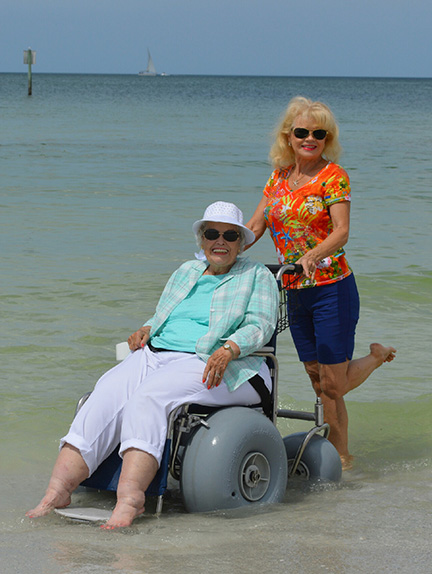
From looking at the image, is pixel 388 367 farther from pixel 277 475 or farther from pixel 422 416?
pixel 277 475

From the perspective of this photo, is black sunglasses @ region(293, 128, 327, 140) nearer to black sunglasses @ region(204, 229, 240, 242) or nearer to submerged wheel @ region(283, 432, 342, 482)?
black sunglasses @ region(204, 229, 240, 242)

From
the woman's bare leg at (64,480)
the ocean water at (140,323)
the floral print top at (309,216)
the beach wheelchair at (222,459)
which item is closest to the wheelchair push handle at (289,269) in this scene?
the beach wheelchair at (222,459)

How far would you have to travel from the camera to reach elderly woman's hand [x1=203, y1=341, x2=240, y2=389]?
399 cm

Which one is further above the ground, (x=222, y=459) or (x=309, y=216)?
(x=309, y=216)

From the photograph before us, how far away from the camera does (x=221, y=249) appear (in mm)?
4367

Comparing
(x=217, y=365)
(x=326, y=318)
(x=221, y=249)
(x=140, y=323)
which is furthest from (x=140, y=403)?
(x=140, y=323)

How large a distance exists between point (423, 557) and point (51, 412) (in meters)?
3.02

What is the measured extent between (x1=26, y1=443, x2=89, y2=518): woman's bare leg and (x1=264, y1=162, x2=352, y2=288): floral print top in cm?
136

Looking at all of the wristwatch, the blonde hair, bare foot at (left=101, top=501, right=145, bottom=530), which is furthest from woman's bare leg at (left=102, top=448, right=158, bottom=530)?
the blonde hair

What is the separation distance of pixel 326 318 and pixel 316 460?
0.68 meters

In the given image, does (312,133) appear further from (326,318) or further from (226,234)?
(326,318)

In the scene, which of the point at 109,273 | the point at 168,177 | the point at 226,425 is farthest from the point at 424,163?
the point at 226,425

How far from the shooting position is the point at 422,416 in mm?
6055

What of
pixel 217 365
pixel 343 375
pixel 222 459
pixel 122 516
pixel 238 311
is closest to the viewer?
pixel 122 516
